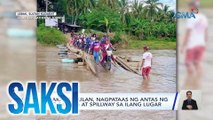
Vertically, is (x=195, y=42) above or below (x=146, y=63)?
above

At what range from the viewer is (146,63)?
3.98 meters

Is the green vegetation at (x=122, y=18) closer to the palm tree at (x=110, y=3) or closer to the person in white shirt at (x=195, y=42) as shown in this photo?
the palm tree at (x=110, y=3)

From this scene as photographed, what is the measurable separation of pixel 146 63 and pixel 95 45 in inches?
21.2

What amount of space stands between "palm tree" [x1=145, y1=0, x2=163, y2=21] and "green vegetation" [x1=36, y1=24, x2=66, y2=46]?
2.83 ft

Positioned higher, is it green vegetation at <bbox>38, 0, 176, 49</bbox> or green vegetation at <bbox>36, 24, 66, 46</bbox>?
green vegetation at <bbox>38, 0, 176, 49</bbox>

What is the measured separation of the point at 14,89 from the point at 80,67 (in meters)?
0.69

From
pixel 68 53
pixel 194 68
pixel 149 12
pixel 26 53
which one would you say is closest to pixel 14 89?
pixel 26 53

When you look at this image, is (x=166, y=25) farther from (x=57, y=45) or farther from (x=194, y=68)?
(x=57, y=45)

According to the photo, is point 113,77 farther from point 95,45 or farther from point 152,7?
point 152,7

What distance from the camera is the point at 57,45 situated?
12.9 feet

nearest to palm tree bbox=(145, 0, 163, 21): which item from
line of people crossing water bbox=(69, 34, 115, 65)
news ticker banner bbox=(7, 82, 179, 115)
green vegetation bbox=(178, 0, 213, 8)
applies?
green vegetation bbox=(178, 0, 213, 8)

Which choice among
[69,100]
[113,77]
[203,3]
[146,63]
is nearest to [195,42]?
[203,3]

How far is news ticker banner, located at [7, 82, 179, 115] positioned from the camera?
12.9ft

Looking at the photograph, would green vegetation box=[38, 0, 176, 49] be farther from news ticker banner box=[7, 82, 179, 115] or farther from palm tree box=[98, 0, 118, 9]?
news ticker banner box=[7, 82, 179, 115]
